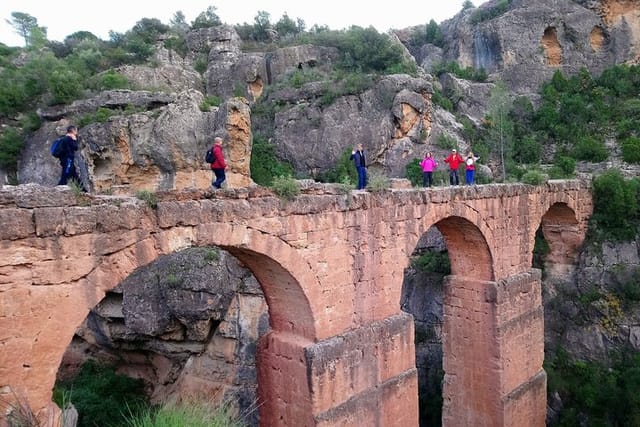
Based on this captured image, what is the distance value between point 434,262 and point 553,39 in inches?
739

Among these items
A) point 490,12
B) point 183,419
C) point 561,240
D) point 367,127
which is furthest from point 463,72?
point 183,419

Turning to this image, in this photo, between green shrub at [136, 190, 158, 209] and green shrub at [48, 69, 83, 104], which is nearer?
green shrub at [136, 190, 158, 209]

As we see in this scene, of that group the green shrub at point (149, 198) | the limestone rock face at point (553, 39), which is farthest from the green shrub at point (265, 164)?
the limestone rock face at point (553, 39)

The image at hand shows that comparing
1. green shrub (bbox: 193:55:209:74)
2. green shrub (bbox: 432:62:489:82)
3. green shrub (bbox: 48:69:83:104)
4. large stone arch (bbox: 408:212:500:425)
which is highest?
green shrub (bbox: 193:55:209:74)

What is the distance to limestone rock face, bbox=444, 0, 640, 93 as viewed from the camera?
25438 mm

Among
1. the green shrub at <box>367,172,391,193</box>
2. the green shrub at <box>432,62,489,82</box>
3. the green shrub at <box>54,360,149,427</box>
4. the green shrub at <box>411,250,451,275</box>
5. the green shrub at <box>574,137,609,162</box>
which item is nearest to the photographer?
the green shrub at <box>367,172,391,193</box>

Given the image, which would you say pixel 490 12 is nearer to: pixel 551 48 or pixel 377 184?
pixel 551 48

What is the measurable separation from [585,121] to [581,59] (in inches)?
262

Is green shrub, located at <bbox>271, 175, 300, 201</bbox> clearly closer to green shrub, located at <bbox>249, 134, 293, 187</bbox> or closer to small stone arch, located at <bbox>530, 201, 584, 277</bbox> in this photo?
small stone arch, located at <bbox>530, 201, 584, 277</bbox>

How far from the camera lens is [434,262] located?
1441 cm

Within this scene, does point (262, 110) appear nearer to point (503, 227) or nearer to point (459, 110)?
point (459, 110)

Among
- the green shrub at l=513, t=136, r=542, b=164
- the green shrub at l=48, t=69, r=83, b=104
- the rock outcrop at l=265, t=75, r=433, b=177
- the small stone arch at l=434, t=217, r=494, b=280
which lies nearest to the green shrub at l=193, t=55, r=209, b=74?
the rock outcrop at l=265, t=75, r=433, b=177

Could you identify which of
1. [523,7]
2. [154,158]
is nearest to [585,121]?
[523,7]

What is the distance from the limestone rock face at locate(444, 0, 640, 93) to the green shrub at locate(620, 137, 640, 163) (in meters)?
9.31
